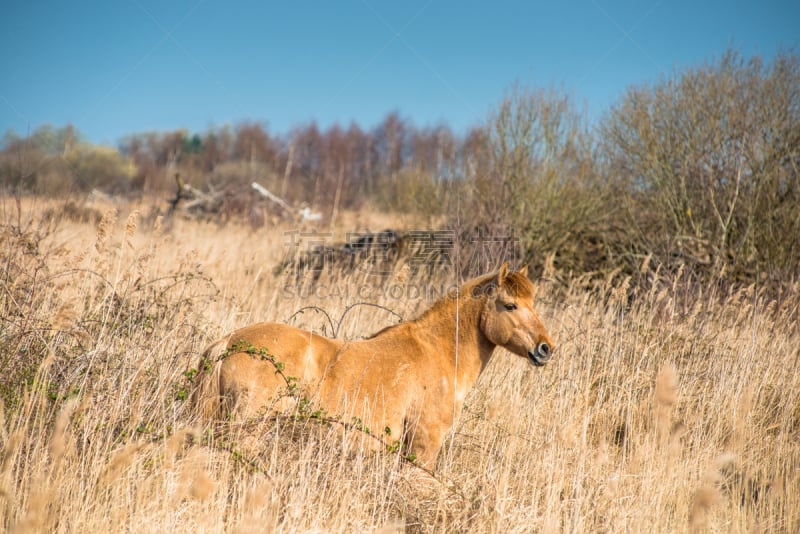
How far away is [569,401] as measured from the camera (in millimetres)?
5504

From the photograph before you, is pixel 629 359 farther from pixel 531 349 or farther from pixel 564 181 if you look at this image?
pixel 564 181

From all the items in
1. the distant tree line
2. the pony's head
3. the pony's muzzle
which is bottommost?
the pony's muzzle

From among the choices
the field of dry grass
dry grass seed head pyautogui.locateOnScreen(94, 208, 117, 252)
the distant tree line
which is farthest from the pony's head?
the distant tree line

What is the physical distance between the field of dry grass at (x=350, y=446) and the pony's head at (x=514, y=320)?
652mm

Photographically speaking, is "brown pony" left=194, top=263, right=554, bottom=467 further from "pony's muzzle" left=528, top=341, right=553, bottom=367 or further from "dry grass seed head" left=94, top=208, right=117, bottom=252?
"dry grass seed head" left=94, top=208, right=117, bottom=252

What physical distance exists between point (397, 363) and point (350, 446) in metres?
0.87

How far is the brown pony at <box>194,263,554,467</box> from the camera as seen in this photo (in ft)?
13.2

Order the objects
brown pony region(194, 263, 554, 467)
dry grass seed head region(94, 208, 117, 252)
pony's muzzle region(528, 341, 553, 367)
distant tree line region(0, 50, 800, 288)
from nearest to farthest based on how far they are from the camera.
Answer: brown pony region(194, 263, 554, 467), pony's muzzle region(528, 341, 553, 367), dry grass seed head region(94, 208, 117, 252), distant tree line region(0, 50, 800, 288)

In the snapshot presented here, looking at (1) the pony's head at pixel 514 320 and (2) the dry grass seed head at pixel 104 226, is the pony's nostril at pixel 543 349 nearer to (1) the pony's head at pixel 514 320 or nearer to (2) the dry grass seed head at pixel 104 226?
(1) the pony's head at pixel 514 320

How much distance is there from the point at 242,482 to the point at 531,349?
2348mm

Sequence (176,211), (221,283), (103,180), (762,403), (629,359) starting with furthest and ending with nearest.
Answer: (103,180) < (176,211) < (221,283) < (629,359) < (762,403)

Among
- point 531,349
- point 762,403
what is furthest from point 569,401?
point 762,403

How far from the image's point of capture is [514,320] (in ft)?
15.6

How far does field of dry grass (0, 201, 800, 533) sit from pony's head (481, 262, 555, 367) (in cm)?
65
